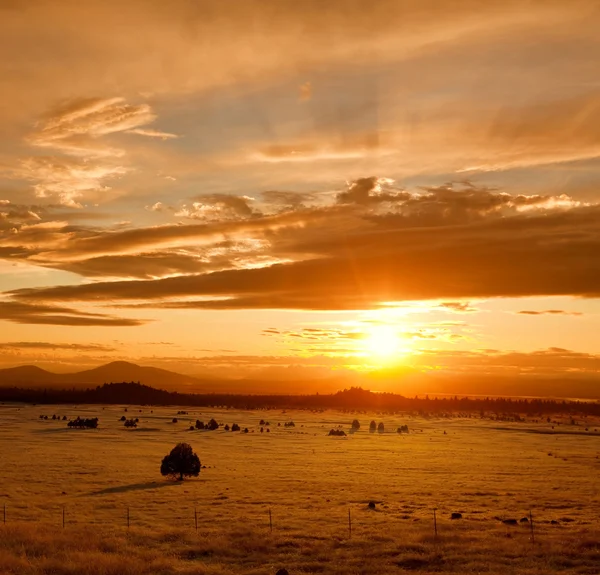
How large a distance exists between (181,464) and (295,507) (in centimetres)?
1854

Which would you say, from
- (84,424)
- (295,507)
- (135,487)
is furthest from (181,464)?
(84,424)

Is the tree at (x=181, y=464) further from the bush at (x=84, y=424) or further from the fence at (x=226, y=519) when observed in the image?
the bush at (x=84, y=424)

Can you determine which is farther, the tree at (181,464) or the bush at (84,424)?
the bush at (84,424)

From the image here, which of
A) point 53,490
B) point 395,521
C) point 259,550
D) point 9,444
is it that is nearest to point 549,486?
point 395,521

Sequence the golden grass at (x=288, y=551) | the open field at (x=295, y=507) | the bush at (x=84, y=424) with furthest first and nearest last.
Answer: the bush at (x=84, y=424) → the open field at (x=295, y=507) → the golden grass at (x=288, y=551)

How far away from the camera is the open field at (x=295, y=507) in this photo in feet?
111

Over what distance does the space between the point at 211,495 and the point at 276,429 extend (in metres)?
72.4

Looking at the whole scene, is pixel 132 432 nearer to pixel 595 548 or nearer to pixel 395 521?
pixel 395 521

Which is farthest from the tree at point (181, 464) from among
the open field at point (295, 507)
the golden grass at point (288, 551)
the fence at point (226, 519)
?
the golden grass at point (288, 551)

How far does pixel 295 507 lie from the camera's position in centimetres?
4922

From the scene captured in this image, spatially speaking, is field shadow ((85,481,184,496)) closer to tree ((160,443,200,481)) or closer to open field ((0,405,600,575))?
open field ((0,405,600,575))

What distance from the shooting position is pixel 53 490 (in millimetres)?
55156

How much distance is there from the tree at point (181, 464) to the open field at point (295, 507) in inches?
62.8

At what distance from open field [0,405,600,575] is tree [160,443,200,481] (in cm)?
159
